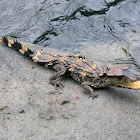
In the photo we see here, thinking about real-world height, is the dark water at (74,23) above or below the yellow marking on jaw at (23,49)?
below

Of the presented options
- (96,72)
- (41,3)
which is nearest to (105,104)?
(96,72)

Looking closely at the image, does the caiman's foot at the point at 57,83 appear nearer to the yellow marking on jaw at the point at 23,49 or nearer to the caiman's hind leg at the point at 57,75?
the caiman's hind leg at the point at 57,75

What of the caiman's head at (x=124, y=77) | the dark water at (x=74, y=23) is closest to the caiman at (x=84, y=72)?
the caiman's head at (x=124, y=77)

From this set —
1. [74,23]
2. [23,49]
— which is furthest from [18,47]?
[74,23]

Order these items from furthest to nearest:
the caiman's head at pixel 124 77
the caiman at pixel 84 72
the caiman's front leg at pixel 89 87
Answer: the caiman's front leg at pixel 89 87 < the caiman at pixel 84 72 < the caiman's head at pixel 124 77

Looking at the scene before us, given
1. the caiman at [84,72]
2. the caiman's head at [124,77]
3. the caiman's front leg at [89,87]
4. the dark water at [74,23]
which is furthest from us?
the dark water at [74,23]

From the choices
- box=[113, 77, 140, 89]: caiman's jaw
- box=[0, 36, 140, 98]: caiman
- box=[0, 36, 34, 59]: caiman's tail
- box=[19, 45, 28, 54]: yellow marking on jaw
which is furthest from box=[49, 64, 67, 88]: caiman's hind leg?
box=[113, 77, 140, 89]: caiman's jaw

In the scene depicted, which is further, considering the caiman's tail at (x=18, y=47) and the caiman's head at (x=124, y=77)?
the caiman's tail at (x=18, y=47)
